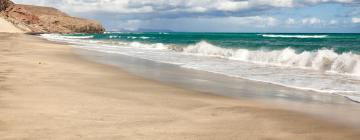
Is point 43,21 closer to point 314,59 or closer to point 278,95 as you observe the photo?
point 314,59

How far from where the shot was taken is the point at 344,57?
58.1 feet

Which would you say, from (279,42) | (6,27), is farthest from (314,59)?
Result: (6,27)

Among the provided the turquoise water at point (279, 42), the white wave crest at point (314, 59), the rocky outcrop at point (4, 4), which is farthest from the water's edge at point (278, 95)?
the rocky outcrop at point (4, 4)

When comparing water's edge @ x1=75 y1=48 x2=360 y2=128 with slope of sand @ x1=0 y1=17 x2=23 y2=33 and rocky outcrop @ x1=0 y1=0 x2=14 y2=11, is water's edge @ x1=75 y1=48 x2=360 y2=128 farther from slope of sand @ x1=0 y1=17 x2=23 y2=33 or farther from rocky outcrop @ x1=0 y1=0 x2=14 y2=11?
rocky outcrop @ x1=0 y1=0 x2=14 y2=11

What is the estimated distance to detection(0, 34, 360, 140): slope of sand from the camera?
570 cm

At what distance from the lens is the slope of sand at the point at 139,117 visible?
18.7ft

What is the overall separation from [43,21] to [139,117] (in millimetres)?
144396

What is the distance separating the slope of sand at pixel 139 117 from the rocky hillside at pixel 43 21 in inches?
4025

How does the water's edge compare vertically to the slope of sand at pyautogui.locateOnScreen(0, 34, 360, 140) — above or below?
below

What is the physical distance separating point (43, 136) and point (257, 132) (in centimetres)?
279

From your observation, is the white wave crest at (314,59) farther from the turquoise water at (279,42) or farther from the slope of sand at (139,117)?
the turquoise water at (279,42)

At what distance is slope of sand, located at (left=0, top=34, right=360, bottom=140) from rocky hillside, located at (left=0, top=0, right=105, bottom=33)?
10223cm

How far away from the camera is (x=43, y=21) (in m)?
143

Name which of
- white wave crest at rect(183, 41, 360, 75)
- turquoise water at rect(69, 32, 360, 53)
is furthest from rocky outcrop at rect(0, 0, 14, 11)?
white wave crest at rect(183, 41, 360, 75)
